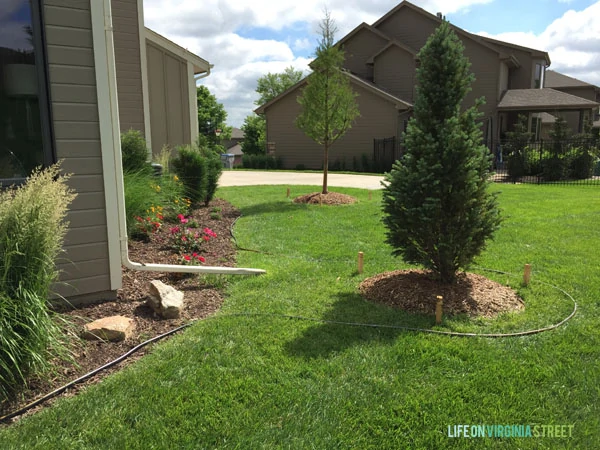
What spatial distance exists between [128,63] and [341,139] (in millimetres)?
16096

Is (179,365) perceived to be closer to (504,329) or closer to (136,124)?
(504,329)

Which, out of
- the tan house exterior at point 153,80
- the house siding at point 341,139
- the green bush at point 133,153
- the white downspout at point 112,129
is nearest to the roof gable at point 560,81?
the house siding at point 341,139

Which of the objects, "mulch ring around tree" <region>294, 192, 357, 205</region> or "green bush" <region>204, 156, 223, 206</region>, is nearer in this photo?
"green bush" <region>204, 156, 223, 206</region>

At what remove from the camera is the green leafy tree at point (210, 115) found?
225 feet

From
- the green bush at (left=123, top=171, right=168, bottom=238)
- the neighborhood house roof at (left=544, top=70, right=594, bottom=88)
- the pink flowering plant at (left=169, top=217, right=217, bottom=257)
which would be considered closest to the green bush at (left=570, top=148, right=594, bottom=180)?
the green bush at (left=123, top=171, right=168, bottom=238)

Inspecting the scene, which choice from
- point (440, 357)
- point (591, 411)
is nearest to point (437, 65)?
point (440, 357)

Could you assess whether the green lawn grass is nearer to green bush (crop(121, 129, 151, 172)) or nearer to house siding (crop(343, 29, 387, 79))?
green bush (crop(121, 129, 151, 172))

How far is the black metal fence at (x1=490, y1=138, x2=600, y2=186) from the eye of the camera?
16875mm

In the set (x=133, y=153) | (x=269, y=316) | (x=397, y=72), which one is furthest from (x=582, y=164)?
(x=269, y=316)

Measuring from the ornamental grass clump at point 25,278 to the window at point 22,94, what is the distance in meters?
0.86

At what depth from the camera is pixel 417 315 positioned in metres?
4.07

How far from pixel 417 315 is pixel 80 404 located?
2.70m

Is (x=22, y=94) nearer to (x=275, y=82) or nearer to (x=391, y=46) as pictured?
(x=391, y=46)

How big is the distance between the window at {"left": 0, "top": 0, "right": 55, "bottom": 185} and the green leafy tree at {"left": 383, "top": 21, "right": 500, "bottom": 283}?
10.1ft
